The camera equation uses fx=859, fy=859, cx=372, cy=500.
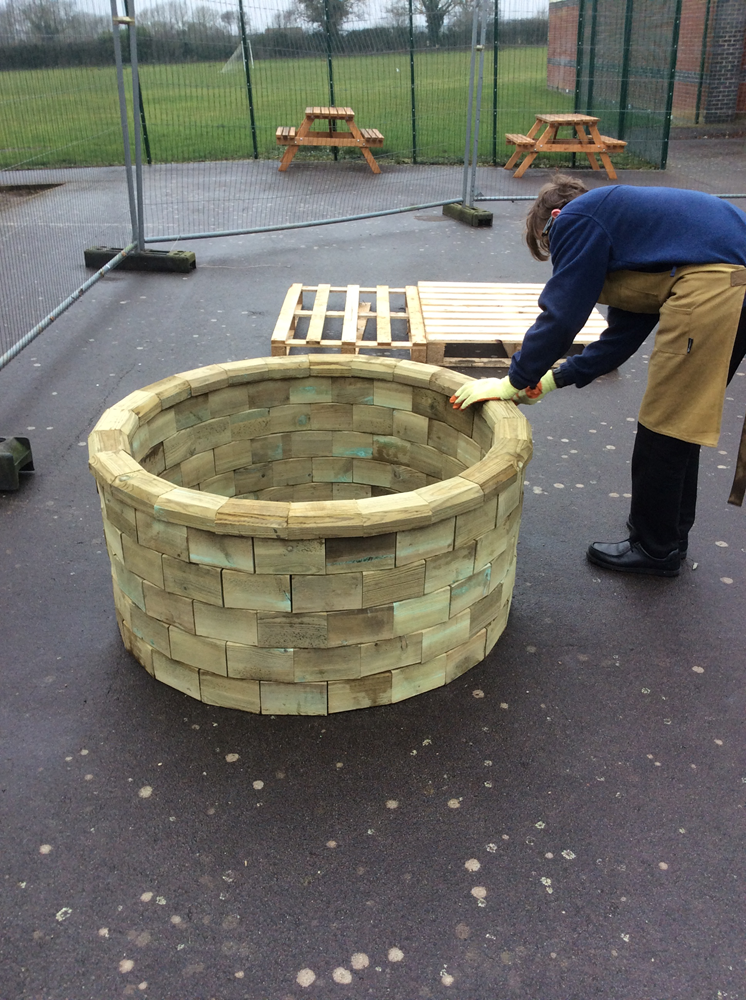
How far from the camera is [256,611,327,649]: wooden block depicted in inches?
104

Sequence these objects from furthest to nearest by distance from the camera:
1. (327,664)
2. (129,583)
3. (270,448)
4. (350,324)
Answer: (350,324)
(270,448)
(129,583)
(327,664)

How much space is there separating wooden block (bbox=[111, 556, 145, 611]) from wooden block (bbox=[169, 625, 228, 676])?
0.50ft

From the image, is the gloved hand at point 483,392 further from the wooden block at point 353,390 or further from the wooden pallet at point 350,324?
the wooden pallet at point 350,324

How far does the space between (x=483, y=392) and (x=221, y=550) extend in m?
1.28

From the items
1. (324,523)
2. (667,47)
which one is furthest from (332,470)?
(667,47)

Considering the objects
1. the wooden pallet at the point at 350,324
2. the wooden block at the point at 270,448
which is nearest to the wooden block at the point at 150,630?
the wooden block at the point at 270,448

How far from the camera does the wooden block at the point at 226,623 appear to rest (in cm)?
266

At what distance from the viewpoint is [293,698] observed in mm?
2814

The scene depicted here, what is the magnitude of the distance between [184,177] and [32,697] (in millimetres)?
11091

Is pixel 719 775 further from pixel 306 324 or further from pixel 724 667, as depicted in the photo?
pixel 306 324

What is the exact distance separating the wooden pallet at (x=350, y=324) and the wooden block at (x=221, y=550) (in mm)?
3247

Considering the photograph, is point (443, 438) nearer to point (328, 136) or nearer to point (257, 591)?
point (257, 591)

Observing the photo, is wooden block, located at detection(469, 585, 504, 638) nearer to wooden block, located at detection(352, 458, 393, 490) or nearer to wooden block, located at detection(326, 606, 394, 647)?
wooden block, located at detection(326, 606, 394, 647)

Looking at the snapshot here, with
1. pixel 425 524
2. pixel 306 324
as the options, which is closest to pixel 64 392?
pixel 306 324
